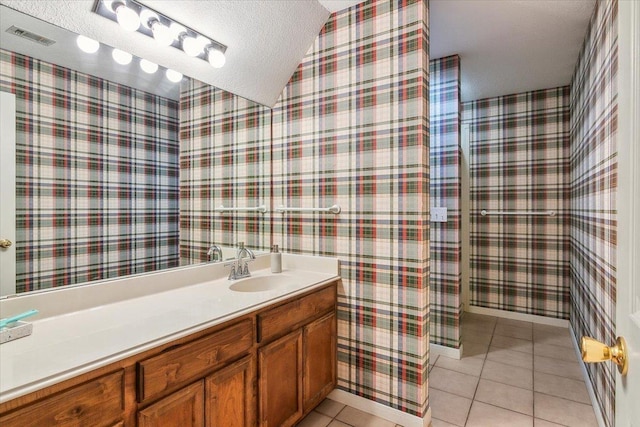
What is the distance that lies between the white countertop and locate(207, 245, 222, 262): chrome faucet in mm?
50

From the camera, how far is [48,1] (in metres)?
1.37

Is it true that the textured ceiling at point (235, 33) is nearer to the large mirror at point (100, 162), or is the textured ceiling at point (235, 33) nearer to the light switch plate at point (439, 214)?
the large mirror at point (100, 162)

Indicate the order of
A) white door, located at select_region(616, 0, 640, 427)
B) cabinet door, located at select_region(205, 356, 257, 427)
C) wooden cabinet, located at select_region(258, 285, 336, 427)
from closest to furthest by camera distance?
white door, located at select_region(616, 0, 640, 427) < cabinet door, located at select_region(205, 356, 257, 427) < wooden cabinet, located at select_region(258, 285, 336, 427)

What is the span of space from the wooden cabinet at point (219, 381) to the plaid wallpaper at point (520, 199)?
8.15 feet

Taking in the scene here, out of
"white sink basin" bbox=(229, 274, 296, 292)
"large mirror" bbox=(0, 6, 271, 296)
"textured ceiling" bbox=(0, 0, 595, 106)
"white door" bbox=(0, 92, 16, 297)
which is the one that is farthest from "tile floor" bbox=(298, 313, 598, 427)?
"textured ceiling" bbox=(0, 0, 595, 106)

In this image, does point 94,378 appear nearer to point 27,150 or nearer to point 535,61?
point 27,150

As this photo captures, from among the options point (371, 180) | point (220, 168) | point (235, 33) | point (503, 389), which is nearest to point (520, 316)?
point (503, 389)

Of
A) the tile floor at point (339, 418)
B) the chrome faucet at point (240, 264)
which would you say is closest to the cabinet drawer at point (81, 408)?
the chrome faucet at point (240, 264)

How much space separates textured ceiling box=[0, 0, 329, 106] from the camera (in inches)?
57.7

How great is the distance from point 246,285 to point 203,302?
0.48 m

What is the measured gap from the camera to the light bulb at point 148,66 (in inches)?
65.4

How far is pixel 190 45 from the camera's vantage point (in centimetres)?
181

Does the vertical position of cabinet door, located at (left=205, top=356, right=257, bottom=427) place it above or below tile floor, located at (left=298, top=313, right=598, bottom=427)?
above

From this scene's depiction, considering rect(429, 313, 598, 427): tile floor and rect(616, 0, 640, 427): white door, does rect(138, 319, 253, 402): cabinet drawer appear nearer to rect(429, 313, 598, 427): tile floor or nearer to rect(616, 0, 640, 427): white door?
rect(616, 0, 640, 427): white door
